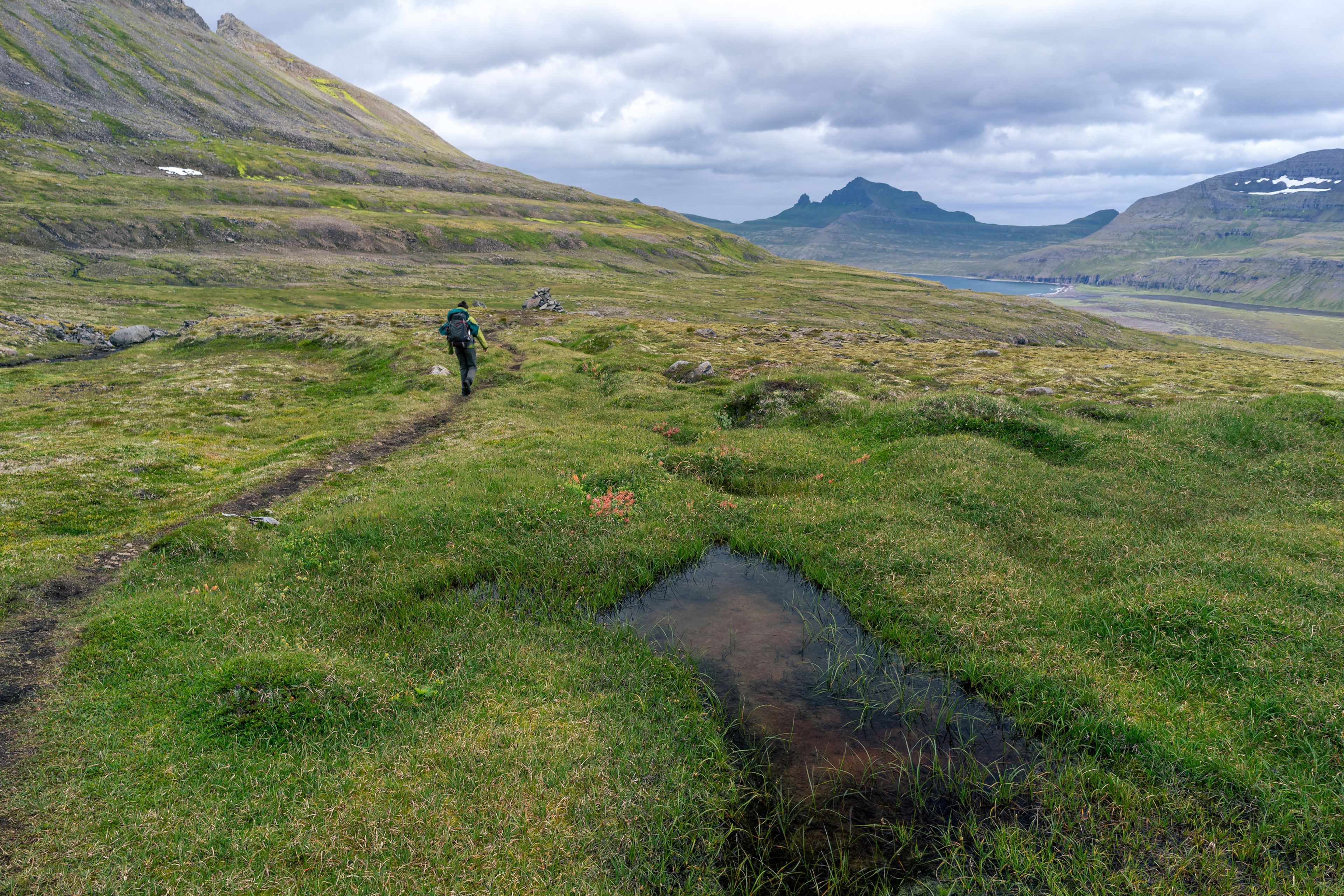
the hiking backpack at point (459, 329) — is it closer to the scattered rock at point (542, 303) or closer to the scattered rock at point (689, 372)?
the scattered rock at point (689, 372)

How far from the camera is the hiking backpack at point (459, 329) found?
1321 inches

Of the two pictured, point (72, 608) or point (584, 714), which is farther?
point (72, 608)

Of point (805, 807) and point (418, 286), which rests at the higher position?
point (418, 286)

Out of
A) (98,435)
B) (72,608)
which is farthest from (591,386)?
(72,608)

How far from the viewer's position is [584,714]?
9844mm

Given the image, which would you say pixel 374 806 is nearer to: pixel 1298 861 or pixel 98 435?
pixel 1298 861

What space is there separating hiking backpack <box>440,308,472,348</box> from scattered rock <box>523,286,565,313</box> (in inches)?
1933

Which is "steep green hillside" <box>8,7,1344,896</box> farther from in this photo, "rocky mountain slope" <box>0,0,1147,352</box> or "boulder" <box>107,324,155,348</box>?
"rocky mountain slope" <box>0,0,1147,352</box>

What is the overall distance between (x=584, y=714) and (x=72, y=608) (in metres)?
11.7

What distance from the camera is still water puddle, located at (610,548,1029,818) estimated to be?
8961 mm

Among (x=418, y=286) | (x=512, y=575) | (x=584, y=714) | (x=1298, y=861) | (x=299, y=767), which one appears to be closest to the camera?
(x=1298, y=861)

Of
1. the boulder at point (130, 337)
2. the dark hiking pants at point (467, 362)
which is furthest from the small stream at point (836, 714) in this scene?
the boulder at point (130, 337)

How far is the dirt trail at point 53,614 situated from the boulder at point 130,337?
50.0 m

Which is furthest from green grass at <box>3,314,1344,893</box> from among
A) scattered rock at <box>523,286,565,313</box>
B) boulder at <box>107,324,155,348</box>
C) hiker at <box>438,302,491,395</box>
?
scattered rock at <box>523,286,565,313</box>
